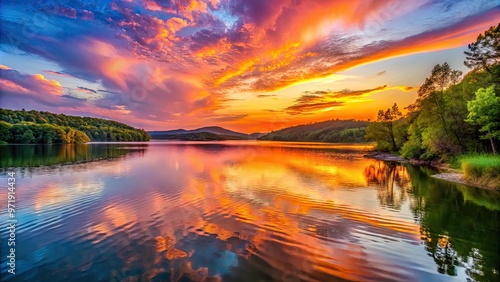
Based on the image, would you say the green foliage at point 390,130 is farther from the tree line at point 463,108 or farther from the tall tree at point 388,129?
the tree line at point 463,108

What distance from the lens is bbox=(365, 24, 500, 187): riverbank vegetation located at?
28875 millimetres

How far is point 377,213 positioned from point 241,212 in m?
8.29

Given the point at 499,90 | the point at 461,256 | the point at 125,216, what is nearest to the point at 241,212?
the point at 125,216

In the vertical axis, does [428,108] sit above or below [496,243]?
above

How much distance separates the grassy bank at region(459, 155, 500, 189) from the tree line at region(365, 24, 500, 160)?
27.1ft

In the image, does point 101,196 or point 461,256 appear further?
point 101,196

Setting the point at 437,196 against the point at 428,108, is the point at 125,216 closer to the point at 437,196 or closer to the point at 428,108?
the point at 437,196

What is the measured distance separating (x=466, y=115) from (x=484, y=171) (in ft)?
65.5

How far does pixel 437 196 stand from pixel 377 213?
884 cm

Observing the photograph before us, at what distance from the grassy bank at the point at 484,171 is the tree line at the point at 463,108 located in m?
8.25

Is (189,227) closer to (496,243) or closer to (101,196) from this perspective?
(101,196)

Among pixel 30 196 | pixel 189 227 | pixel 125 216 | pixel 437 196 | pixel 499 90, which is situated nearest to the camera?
pixel 189 227

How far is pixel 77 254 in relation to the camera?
8.49 meters

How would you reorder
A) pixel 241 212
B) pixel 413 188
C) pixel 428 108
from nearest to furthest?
pixel 241 212 → pixel 413 188 → pixel 428 108
